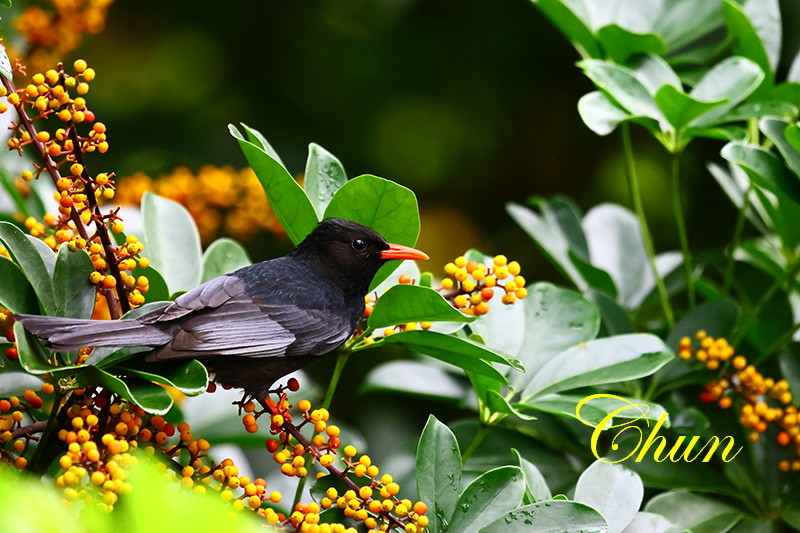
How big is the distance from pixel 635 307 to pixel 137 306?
1372 millimetres

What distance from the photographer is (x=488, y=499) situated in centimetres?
141

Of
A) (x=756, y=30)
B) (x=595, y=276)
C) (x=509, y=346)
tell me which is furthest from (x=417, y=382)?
(x=756, y=30)

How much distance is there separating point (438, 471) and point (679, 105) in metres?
0.91

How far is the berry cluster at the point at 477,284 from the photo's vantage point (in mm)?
1498

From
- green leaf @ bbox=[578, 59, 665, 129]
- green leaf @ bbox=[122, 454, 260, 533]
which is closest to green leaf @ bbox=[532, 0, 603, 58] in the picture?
green leaf @ bbox=[578, 59, 665, 129]

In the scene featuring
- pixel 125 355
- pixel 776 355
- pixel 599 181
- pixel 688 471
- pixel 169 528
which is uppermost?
pixel 169 528

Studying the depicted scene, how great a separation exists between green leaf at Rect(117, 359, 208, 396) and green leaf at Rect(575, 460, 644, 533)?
629 mm

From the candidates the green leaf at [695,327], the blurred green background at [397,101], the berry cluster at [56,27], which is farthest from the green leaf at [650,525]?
the blurred green background at [397,101]

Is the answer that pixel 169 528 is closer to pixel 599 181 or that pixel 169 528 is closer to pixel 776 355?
pixel 776 355

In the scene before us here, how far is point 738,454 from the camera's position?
194 cm

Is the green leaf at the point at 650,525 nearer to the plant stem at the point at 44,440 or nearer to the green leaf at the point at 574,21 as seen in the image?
the plant stem at the point at 44,440

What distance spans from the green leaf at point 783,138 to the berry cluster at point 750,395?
1.26 ft

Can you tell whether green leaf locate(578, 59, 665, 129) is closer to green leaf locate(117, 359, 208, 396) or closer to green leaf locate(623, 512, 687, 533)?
green leaf locate(623, 512, 687, 533)

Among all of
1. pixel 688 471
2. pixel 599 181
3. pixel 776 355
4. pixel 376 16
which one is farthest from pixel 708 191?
pixel 688 471
